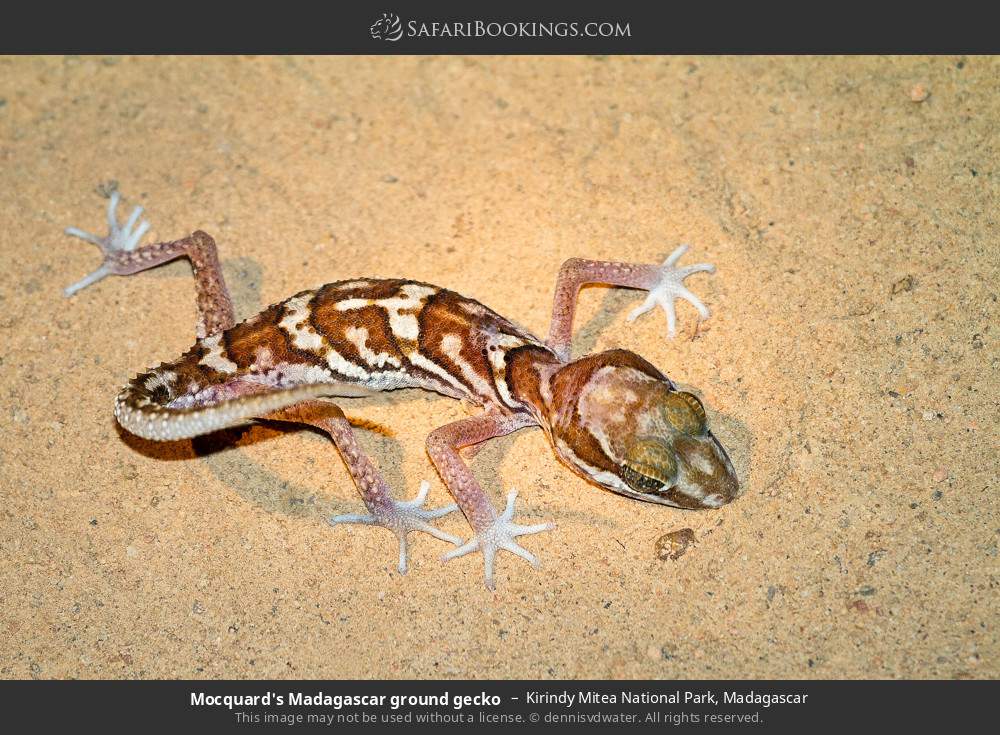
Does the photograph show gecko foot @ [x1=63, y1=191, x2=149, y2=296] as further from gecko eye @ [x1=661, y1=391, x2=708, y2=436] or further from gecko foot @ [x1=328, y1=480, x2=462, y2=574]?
gecko eye @ [x1=661, y1=391, x2=708, y2=436]

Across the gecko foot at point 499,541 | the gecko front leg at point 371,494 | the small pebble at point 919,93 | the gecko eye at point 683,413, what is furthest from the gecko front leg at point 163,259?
the small pebble at point 919,93

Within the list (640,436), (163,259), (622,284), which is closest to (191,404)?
(163,259)

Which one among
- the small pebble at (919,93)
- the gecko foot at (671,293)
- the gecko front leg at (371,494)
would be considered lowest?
the gecko front leg at (371,494)

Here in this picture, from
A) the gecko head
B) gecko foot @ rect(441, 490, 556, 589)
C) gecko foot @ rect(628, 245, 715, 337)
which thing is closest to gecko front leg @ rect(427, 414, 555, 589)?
gecko foot @ rect(441, 490, 556, 589)

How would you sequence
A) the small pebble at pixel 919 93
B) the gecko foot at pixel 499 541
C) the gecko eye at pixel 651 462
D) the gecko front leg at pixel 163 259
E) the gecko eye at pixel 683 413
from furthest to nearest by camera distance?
the small pebble at pixel 919 93 → the gecko front leg at pixel 163 259 → the gecko foot at pixel 499 541 → the gecko eye at pixel 683 413 → the gecko eye at pixel 651 462

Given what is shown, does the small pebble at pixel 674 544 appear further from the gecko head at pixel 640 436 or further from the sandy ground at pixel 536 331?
the gecko head at pixel 640 436

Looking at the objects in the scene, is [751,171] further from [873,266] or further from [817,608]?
[817,608]

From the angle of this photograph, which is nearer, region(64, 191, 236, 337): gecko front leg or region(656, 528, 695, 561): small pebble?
region(656, 528, 695, 561): small pebble

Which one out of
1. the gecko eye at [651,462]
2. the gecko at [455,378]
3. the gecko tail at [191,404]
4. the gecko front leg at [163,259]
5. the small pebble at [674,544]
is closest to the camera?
the gecko tail at [191,404]

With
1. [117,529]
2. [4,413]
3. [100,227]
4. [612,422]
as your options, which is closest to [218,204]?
[100,227]
